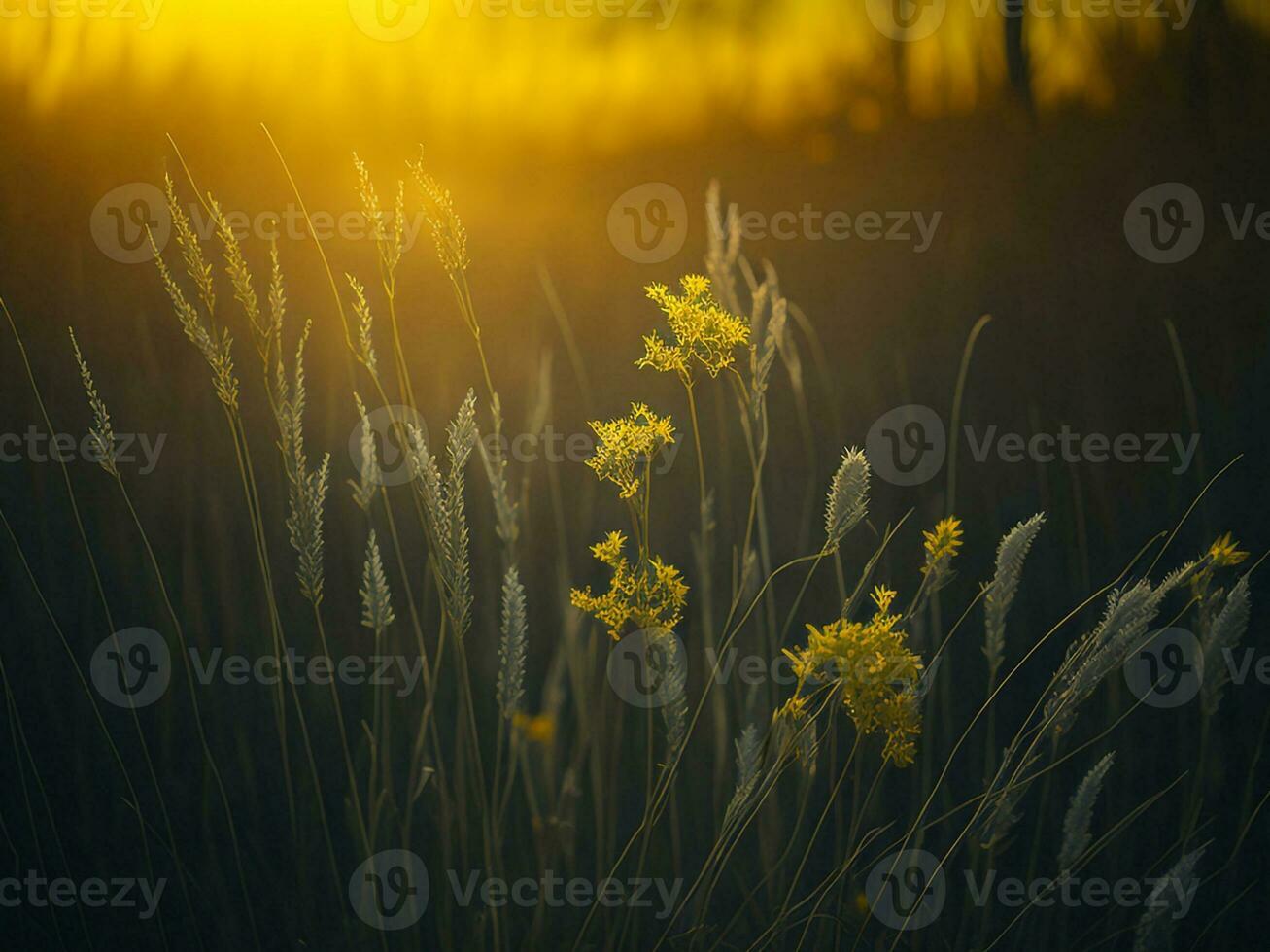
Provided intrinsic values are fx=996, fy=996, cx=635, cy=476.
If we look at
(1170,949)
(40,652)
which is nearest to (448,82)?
(40,652)

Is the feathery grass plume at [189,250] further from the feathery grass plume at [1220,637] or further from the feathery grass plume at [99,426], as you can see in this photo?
the feathery grass plume at [1220,637]

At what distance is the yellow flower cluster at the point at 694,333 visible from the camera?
5.31ft

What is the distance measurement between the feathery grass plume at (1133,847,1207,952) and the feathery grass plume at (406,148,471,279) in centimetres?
144

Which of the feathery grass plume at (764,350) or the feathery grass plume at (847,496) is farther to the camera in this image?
the feathery grass plume at (764,350)

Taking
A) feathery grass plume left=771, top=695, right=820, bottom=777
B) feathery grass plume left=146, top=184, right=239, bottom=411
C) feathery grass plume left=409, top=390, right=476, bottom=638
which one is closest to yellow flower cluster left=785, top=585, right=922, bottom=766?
feathery grass plume left=771, top=695, right=820, bottom=777

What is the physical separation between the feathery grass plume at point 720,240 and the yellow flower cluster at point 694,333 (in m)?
0.03

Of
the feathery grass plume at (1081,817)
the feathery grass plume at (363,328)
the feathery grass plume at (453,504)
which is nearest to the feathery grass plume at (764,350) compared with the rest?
the feathery grass plume at (453,504)

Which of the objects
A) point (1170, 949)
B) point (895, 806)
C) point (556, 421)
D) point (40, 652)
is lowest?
point (1170, 949)

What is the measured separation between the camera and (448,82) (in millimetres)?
1737

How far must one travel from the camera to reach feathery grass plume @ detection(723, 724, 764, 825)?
4.86 feet

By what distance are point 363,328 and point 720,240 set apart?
62cm

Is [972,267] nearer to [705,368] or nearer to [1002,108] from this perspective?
[1002,108]

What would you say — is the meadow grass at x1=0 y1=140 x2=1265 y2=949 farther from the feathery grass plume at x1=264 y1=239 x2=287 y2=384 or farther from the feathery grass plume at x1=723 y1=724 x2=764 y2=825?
the feathery grass plume at x1=723 y1=724 x2=764 y2=825

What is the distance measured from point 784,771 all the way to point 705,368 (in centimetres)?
70
